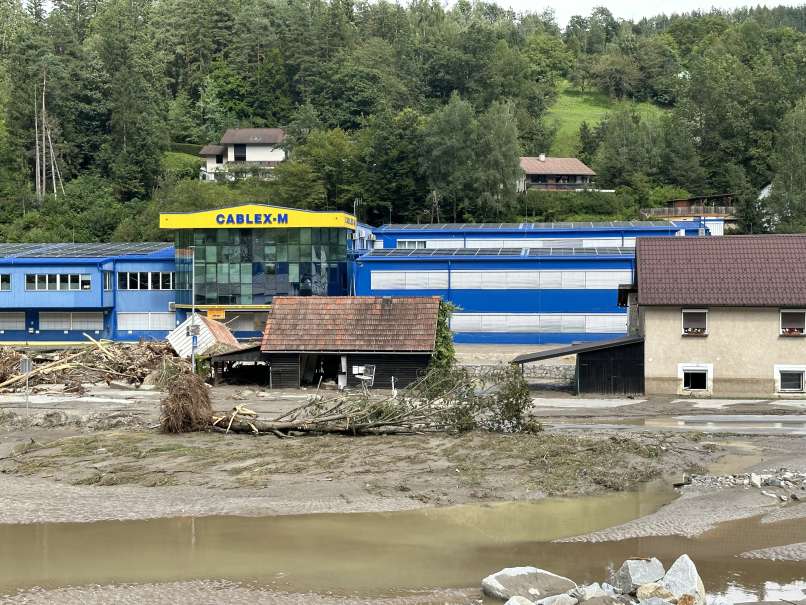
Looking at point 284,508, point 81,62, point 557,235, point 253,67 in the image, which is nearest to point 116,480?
point 284,508

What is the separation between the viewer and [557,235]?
82.6 m

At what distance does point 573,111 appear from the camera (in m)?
160

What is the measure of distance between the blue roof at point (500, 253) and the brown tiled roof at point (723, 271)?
59.1ft

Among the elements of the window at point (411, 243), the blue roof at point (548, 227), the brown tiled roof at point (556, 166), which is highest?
the brown tiled roof at point (556, 166)

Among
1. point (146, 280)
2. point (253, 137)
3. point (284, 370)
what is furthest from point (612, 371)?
point (253, 137)

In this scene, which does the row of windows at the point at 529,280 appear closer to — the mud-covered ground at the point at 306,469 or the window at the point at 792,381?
the window at the point at 792,381

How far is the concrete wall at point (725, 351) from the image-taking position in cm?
4722

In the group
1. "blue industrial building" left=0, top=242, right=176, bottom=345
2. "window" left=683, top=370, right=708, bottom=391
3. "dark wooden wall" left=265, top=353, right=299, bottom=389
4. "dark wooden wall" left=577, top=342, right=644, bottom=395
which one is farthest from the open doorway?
"blue industrial building" left=0, top=242, right=176, bottom=345

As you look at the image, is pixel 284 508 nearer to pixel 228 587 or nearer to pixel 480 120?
pixel 228 587

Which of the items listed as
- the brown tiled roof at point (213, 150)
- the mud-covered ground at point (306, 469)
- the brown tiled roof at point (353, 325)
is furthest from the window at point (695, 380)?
the brown tiled roof at point (213, 150)

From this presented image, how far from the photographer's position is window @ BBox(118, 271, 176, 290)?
7344cm

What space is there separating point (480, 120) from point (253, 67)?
52905 millimetres

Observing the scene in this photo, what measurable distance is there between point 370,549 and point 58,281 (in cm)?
5400

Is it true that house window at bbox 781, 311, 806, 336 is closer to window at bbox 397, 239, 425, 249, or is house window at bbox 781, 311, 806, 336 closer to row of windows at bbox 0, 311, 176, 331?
window at bbox 397, 239, 425, 249
